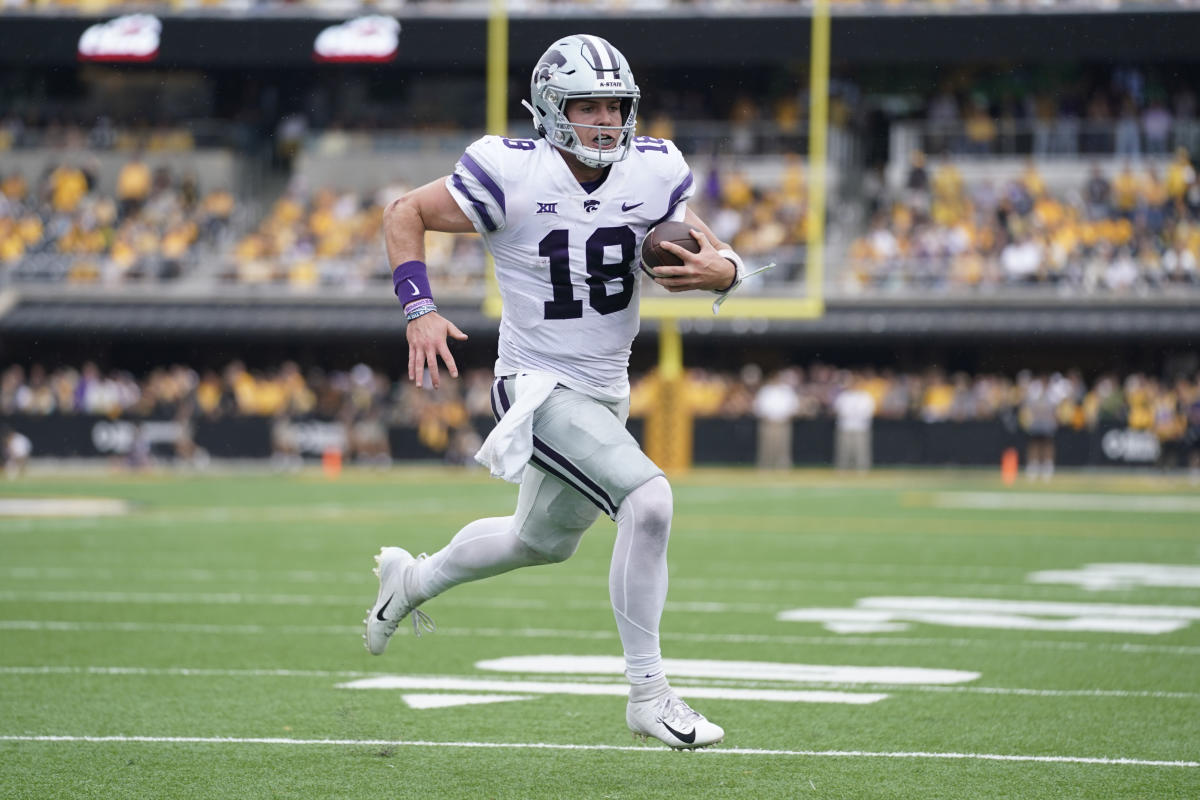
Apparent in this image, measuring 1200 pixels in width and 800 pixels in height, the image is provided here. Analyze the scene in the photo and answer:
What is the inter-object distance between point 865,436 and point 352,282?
859 cm

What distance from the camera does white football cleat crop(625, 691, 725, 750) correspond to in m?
4.60

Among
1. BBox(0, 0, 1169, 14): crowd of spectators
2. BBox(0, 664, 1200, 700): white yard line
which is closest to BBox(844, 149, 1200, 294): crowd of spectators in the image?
BBox(0, 0, 1169, 14): crowd of spectators

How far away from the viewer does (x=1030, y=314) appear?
24922 mm

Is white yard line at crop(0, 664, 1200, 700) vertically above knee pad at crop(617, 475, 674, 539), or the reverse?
knee pad at crop(617, 475, 674, 539)

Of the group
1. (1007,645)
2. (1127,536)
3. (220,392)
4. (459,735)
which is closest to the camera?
(459,735)

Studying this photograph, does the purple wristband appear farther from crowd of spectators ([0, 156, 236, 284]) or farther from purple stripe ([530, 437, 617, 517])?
crowd of spectators ([0, 156, 236, 284])

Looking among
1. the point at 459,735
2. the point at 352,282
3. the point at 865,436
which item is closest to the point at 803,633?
the point at 459,735

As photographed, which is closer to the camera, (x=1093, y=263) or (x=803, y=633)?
(x=803, y=633)

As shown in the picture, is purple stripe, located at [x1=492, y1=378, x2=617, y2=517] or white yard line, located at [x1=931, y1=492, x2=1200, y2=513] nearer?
purple stripe, located at [x1=492, y1=378, x2=617, y2=517]

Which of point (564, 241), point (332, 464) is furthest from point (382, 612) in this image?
point (332, 464)

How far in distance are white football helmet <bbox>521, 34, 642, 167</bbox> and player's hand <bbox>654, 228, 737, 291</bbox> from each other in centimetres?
34

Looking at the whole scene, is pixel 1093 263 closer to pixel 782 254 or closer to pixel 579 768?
pixel 782 254

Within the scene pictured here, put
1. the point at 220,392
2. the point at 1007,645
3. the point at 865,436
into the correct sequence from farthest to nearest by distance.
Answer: the point at 220,392 < the point at 865,436 < the point at 1007,645

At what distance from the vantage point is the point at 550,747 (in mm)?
5004
